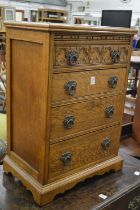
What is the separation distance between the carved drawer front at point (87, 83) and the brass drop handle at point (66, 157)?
25cm

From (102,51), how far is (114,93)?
229 millimetres

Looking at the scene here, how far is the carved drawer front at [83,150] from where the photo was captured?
116 cm

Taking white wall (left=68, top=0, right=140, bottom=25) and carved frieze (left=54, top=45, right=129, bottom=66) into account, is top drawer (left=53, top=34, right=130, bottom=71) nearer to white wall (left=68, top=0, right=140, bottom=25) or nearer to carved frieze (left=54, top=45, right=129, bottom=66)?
carved frieze (left=54, top=45, right=129, bottom=66)

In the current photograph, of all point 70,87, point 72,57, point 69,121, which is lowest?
point 69,121

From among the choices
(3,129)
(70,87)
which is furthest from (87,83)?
(3,129)

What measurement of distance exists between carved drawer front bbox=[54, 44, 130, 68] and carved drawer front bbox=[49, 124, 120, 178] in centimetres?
33

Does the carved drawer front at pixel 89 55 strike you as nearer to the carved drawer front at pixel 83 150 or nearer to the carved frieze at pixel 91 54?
the carved frieze at pixel 91 54

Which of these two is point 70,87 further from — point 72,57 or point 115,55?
point 115,55

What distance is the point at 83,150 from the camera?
1.27 metres

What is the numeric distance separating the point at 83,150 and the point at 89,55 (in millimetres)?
437

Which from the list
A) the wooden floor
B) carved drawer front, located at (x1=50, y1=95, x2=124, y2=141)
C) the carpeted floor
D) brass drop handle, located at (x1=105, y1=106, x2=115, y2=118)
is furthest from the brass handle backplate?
the carpeted floor

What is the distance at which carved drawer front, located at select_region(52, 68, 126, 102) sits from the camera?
1068mm

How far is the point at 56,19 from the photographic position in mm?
10508

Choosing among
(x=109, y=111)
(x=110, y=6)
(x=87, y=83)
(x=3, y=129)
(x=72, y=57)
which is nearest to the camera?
(x=72, y=57)
